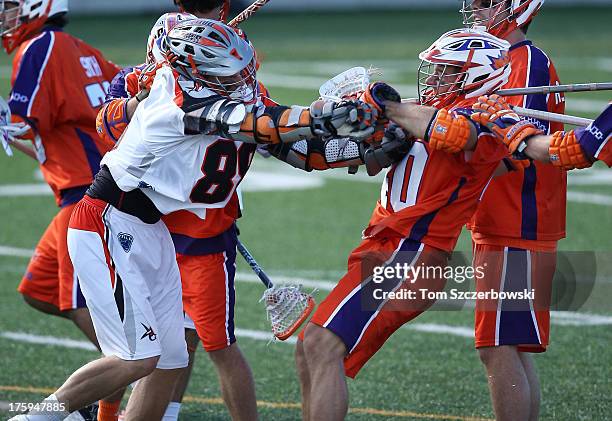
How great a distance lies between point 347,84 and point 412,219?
0.70 metres

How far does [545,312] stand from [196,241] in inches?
68.7

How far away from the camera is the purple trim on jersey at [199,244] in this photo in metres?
5.43

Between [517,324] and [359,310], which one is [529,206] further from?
[359,310]

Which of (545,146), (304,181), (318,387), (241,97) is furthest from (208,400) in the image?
(304,181)

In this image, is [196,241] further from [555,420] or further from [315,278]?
[315,278]

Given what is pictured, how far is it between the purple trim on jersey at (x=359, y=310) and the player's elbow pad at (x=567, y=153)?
0.79 m

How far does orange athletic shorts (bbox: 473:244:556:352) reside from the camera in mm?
5234

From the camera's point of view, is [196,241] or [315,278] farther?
[315,278]

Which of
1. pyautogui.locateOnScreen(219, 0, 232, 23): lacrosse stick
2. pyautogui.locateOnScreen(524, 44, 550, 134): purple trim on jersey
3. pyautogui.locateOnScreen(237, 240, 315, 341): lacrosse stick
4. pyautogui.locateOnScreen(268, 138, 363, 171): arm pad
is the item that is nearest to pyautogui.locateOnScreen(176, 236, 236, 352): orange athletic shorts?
pyautogui.locateOnScreen(237, 240, 315, 341): lacrosse stick

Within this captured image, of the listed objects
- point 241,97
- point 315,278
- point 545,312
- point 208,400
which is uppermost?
point 241,97

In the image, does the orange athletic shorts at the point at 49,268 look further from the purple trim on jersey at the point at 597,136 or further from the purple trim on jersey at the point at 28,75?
the purple trim on jersey at the point at 597,136

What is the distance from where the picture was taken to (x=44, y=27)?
21.9 ft

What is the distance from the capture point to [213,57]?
4.71 metres

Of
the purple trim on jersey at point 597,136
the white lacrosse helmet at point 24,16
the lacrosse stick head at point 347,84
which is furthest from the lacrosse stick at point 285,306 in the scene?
the white lacrosse helmet at point 24,16
